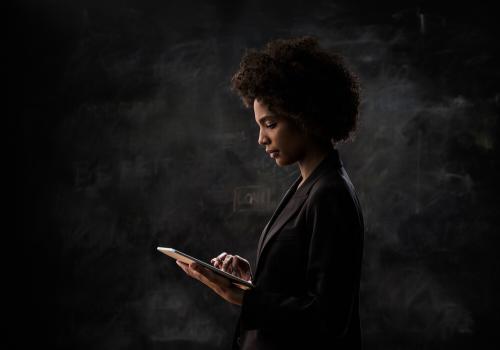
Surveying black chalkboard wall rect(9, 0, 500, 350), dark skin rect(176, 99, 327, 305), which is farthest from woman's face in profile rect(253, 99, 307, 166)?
black chalkboard wall rect(9, 0, 500, 350)

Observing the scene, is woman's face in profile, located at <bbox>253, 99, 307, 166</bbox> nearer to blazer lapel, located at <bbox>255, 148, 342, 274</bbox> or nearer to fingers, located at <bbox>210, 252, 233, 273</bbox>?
blazer lapel, located at <bbox>255, 148, 342, 274</bbox>

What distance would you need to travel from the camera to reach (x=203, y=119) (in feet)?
13.8

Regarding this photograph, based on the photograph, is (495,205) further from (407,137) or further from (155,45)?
(155,45)

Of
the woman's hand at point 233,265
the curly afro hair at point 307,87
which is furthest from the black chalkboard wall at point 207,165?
the curly afro hair at point 307,87

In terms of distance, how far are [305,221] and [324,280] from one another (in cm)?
15

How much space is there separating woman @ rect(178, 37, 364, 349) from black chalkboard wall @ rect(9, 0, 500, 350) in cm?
248

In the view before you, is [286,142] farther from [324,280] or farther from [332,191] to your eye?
[324,280]

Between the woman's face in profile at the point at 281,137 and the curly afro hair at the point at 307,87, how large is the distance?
0.7 inches

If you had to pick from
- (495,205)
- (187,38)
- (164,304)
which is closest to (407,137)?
(495,205)

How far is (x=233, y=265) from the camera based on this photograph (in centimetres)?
168

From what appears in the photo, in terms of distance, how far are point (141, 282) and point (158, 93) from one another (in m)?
1.36

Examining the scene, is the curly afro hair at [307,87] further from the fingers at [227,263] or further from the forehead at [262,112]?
the fingers at [227,263]

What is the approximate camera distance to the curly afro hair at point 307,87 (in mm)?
1423

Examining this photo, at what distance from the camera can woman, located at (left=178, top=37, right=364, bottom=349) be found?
1237 mm
